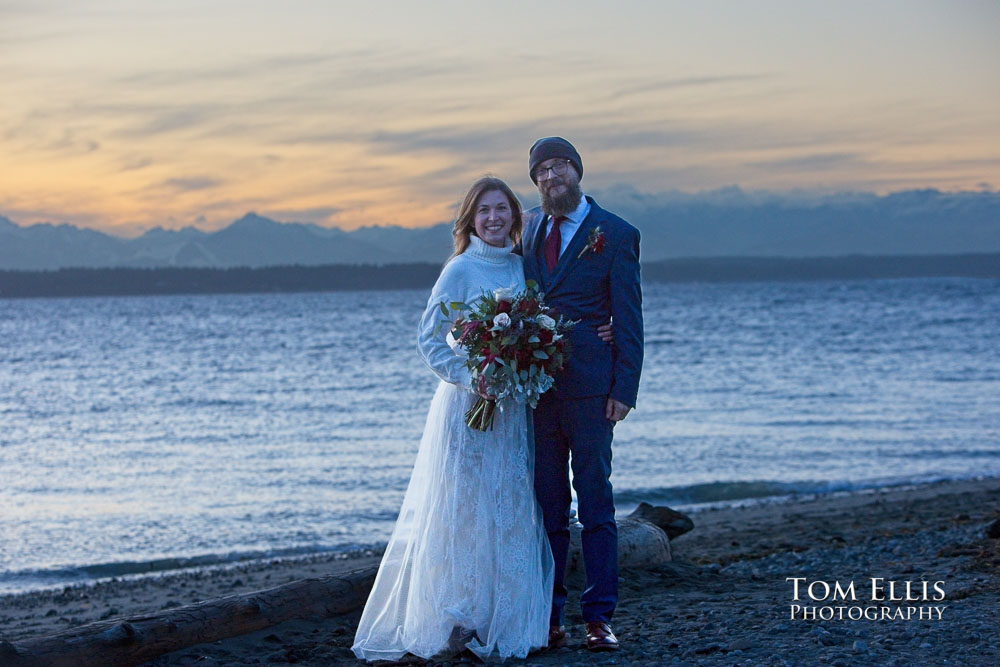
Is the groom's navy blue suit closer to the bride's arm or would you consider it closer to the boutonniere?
the boutonniere

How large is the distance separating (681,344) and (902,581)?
33455mm

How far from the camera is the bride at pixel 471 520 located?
14.9ft

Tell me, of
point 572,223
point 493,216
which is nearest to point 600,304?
point 572,223

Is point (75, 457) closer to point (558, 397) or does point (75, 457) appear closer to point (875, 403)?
point (558, 397)

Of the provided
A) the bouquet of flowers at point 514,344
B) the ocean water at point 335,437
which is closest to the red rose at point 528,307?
Result: the bouquet of flowers at point 514,344

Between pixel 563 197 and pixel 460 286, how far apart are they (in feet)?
2.05

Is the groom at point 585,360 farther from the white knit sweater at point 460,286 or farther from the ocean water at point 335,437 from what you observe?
the ocean water at point 335,437

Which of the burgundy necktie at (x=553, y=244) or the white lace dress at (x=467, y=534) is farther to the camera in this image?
the burgundy necktie at (x=553, y=244)

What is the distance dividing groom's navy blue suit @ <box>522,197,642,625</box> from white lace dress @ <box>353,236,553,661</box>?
0.11 meters

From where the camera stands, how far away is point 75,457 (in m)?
15.9

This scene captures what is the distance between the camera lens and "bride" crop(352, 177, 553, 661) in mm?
4539

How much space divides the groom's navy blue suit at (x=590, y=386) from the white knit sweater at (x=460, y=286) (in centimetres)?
12

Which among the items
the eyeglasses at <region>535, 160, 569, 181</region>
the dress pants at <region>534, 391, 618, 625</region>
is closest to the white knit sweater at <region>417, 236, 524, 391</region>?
the eyeglasses at <region>535, 160, 569, 181</region>

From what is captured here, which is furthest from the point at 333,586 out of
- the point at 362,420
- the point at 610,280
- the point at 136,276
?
the point at 136,276
